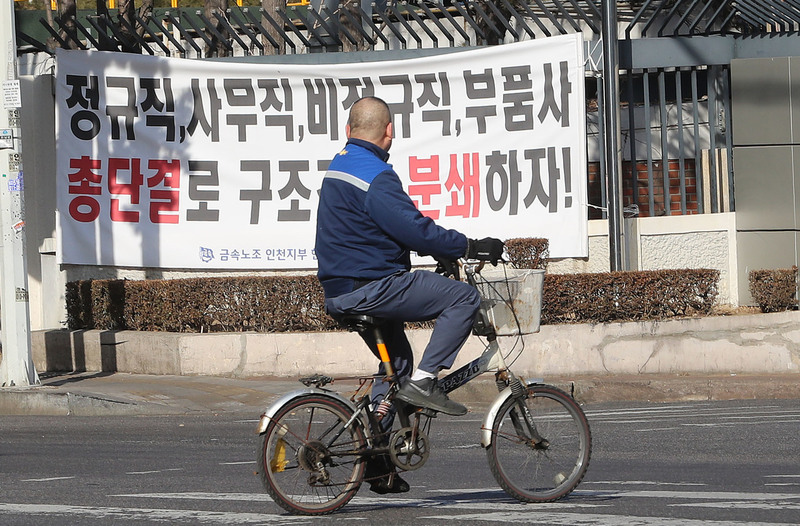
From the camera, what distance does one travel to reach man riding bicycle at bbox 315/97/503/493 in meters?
6.04

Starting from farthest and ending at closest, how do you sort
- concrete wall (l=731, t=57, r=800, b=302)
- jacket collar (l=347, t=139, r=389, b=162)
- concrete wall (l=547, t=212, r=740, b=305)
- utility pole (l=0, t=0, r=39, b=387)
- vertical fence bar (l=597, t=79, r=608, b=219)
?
concrete wall (l=547, t=212, r=740, b=305) → vertical fence bar (l=597, t=79, r=608, b=219) → concrete wall (l=731, t=57, r=800, b=302) → utility pole (l=0, t=0, r=39, b=387) → jacket collar (l=347, t=139, r=389, b=162)

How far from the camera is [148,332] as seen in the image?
592 inches

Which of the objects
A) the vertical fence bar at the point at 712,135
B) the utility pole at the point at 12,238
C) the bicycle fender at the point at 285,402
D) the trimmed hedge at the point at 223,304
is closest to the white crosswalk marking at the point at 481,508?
the bicycle fender at the point at 285,402

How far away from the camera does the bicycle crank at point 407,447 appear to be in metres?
6.13

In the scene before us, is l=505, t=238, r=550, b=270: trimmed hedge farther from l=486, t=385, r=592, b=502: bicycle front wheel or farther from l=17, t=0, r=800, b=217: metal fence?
l=486, t=385, r=592, b=502: bicycle front wheel

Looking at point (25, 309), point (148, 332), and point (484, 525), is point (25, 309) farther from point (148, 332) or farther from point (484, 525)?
point (484, 525)

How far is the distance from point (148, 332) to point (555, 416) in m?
9.34

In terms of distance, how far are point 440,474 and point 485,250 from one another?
7.72ft

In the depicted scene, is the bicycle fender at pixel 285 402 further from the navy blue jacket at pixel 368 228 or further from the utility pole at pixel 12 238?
the utility pole at pixel 12 238

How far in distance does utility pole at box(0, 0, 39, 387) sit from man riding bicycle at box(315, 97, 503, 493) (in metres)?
7.72

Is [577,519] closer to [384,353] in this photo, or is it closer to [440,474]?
[384,353]

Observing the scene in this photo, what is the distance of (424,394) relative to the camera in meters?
6.11

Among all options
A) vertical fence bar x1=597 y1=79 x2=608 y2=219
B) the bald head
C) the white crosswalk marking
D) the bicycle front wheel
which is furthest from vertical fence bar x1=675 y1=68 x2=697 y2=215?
the bald head

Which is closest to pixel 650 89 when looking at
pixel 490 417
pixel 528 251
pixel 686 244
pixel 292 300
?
Result: pixel 686 244
